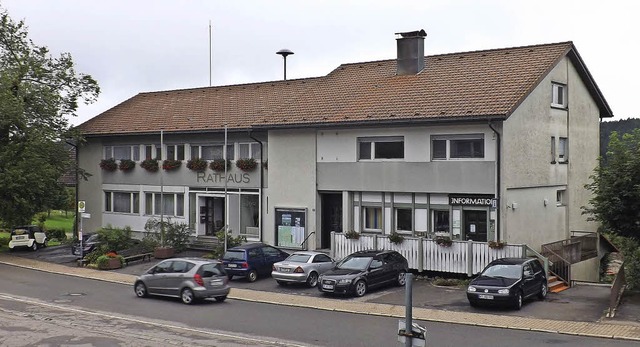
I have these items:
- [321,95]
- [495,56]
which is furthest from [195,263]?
[495,56]

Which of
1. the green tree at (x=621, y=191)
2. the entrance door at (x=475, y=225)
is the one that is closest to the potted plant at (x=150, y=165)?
the entrance door at (x=475, y=225)

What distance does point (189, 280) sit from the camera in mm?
24125

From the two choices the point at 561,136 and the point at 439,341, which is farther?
the point at 561,136

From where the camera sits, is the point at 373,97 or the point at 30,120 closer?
the point at 373,97

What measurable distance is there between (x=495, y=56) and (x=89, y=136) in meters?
23.1

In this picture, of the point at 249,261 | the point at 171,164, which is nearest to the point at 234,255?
the point at 249,261

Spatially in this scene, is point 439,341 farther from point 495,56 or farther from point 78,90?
point 78,90

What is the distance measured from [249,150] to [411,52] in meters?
8.96

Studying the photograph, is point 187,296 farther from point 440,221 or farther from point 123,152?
point 123,152

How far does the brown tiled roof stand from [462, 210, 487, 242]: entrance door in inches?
147

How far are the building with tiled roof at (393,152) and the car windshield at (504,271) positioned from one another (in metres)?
3.78

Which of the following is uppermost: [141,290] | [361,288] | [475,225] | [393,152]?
[393,152]

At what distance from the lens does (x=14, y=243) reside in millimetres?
40688

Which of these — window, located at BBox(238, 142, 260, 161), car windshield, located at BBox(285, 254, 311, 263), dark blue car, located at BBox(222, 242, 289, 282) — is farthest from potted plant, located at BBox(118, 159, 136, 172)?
car windshield, located at BBox(285, 254, 311, 263)
